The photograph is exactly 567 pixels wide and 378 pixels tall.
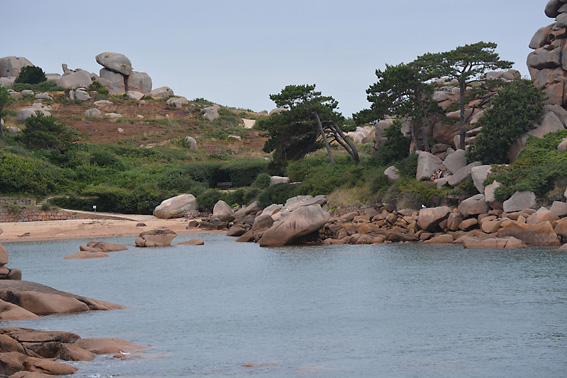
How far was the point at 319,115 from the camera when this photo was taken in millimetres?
49062

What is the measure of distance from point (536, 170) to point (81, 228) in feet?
96.3

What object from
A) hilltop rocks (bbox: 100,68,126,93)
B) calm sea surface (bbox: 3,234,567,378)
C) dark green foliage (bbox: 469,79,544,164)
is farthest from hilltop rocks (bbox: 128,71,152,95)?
calm sea surface (bbox: 3,234,567,378)

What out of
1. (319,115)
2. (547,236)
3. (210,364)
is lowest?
(210,364)

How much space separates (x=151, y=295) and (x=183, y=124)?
74.8 metres

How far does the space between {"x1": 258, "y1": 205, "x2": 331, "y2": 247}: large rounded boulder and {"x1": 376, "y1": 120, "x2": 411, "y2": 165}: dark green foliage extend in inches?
480

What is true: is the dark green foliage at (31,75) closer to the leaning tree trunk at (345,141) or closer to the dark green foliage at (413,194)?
the leaning tree trunk at (345,141)

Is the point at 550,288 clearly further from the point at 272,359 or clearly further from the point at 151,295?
the point at 151,295

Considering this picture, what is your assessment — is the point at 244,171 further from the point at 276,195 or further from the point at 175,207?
the point at 276,195

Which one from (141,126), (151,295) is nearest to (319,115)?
(151,295)

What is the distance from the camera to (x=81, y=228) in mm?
46719

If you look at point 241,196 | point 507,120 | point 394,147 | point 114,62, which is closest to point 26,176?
point 241,196

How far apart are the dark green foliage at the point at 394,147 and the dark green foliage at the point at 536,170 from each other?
35.9 feet

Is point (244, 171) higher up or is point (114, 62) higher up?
point (114, 62)

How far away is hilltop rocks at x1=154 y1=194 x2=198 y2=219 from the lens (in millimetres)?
52375
